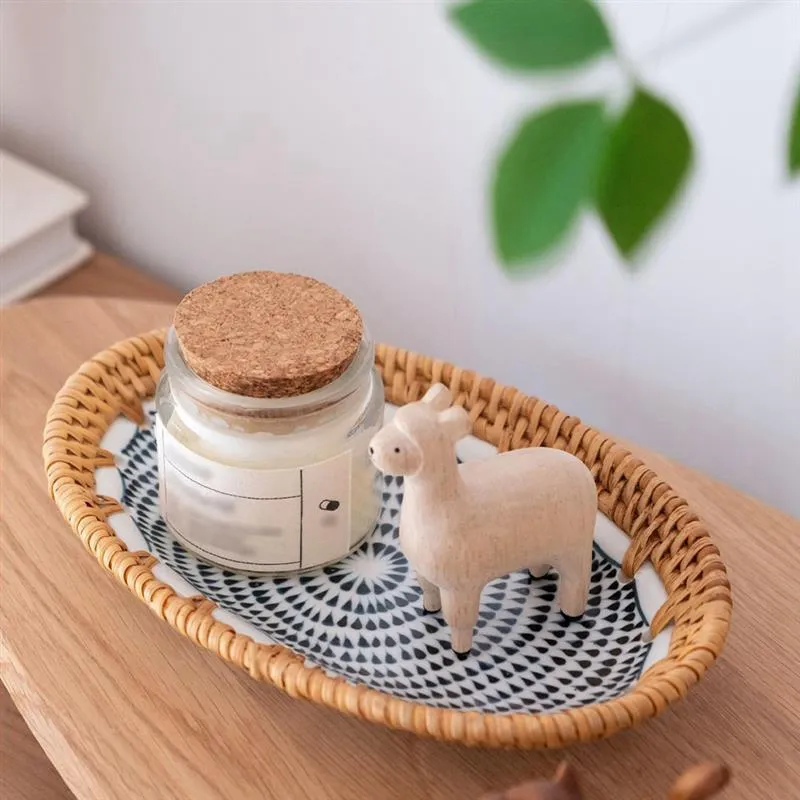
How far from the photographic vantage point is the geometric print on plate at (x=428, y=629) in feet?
1.81

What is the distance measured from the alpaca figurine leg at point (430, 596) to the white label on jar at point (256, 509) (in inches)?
2.2

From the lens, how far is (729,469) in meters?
0.81

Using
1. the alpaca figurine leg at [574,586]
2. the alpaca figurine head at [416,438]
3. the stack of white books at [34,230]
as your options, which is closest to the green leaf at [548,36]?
the alpaca figurine head at [416,438]

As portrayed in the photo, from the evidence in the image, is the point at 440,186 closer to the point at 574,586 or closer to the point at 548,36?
the point at 574,586

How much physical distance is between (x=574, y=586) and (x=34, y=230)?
577 millimetres

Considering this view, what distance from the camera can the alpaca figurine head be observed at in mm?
505

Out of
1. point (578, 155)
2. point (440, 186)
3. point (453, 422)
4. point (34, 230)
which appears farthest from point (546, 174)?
point (34, 230)

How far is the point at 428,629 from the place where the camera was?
59 cm

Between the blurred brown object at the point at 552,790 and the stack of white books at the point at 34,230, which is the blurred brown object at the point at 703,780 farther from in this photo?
the stack of white books at the point at 34,230

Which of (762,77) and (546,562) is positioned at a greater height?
(762,77)

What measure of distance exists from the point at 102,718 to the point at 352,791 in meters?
0.13

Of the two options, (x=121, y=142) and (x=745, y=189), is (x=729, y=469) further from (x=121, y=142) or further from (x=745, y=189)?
(x=121, y=142)

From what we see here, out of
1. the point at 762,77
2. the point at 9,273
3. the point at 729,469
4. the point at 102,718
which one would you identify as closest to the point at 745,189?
the point at 762,77

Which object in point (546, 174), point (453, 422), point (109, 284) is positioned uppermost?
point (546, 174)
